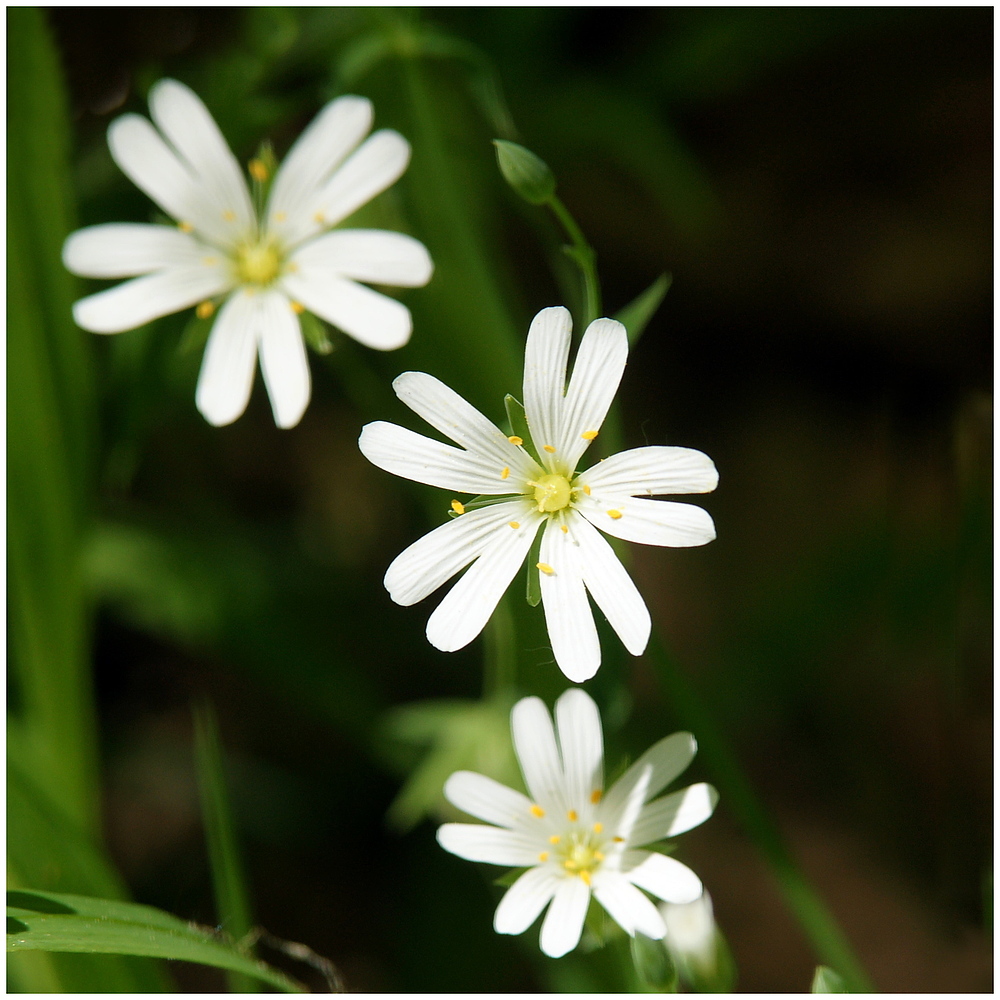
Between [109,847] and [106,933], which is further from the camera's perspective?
[109,847]

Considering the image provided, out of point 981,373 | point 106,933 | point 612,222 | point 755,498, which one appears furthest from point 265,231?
point 981,373

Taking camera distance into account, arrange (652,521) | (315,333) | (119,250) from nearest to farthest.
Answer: (652,521) → (315,333) → (119,250)

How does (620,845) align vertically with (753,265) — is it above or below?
below

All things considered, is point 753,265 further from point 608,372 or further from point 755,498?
point 608,372

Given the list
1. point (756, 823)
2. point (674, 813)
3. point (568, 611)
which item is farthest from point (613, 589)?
point (756, 823)

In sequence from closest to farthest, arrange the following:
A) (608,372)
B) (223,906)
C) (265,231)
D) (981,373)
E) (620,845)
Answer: (608,372)
(620,845)
(223,906)
(265,231)
(981,373)

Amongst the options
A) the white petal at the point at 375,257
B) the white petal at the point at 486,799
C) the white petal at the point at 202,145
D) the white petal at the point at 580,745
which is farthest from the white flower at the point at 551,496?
the white petal at the point at 202,145

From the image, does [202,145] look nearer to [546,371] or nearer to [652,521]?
[546,371]
